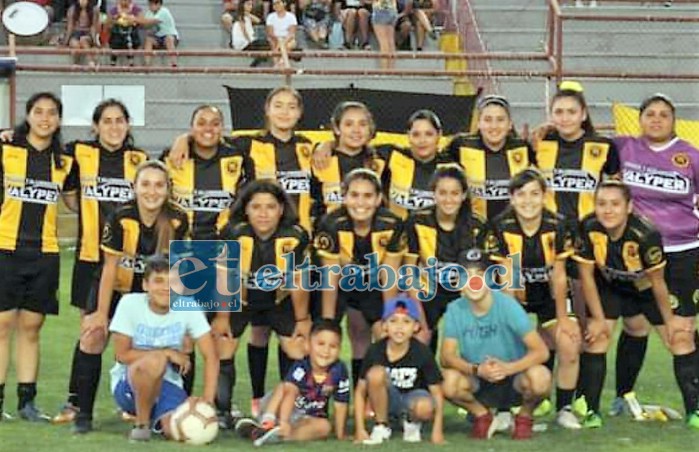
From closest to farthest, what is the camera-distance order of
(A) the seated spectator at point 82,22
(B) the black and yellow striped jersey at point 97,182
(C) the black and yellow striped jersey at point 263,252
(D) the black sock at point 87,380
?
1. (D) the black sock at point 87,380
2. (C) the black and yellow striped jersey at point 263,252
3. (B) the black and yellow striped jersey at point 97,182
4. (A) the seated spectator at point 82,22

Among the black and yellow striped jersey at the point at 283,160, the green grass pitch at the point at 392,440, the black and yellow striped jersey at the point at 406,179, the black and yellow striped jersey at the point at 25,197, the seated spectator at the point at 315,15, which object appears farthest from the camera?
the seated spectator at the point at 315,15

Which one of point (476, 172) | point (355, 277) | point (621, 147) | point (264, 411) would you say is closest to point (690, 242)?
point (621, 147)

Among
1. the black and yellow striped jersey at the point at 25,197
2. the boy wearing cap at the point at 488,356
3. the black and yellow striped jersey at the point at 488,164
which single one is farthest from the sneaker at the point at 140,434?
the black and yellow striped jersey at the point at 488,164

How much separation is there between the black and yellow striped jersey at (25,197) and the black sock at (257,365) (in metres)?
1.24

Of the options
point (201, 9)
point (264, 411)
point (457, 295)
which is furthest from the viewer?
point (201, 9)

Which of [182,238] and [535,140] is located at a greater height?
[535,140]

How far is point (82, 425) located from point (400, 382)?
1.63 metres

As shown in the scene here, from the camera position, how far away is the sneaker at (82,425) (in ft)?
25.8

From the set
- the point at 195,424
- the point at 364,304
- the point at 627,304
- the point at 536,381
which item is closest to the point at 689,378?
the point at 627,304

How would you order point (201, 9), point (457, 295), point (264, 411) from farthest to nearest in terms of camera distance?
point (201, 9) → point (457, 295) → point (264, 411)

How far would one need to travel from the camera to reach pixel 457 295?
329 inches

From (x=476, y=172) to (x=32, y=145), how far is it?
2.46m

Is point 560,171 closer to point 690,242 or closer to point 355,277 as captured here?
point 690,242

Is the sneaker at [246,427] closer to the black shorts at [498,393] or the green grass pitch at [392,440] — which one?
the green grass pitch at [392,440]
